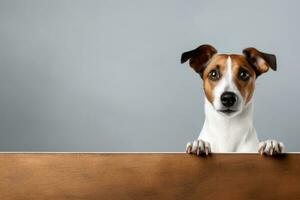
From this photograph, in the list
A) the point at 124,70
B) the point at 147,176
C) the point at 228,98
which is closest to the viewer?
the point at 147,176

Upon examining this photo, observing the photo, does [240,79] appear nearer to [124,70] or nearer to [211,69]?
[211,69]

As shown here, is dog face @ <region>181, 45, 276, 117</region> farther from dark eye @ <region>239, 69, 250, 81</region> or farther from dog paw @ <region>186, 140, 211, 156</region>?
dog paw @ <region>186, 140, 211, 156</region>

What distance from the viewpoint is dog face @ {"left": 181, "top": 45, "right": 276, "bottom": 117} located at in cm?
159

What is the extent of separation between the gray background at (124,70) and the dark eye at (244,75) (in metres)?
0.63

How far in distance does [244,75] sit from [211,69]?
0.31 feet

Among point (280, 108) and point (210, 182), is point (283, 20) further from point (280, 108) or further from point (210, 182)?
point (210, 182)

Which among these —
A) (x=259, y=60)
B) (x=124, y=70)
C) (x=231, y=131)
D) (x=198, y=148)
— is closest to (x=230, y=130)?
(x=231, y=131)

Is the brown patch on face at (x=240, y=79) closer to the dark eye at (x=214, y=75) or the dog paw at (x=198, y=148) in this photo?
the dark eye at (x=214, y=75)

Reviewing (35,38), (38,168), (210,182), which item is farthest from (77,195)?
(35,38)

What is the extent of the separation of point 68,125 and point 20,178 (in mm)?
1113

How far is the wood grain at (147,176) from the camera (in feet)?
4.10

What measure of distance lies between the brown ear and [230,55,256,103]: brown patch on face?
2 centimetres

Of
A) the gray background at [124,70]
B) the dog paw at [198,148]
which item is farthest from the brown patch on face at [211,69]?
the gray background at [124,70]

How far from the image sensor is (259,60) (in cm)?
169
